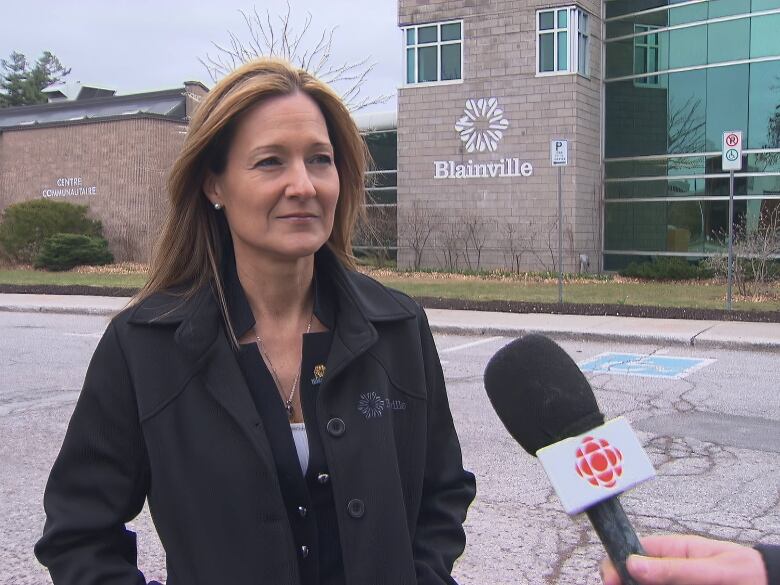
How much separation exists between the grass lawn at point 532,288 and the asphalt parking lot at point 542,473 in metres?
6.29

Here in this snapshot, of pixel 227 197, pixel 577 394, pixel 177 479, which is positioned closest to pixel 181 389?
pixel 177 479

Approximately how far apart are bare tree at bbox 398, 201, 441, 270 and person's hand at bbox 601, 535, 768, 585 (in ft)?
84.7

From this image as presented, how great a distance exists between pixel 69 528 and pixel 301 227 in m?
0.86

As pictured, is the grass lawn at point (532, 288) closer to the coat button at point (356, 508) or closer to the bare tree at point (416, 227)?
the bare tree at point (416, 227)

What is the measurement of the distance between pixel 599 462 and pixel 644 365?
9349 mm

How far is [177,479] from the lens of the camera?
1.87 metres

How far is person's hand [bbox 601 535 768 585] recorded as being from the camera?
1.17 meters

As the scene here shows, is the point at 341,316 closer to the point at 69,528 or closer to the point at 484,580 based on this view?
the point at 69,528

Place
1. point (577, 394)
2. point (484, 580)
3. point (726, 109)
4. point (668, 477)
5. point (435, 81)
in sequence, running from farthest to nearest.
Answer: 1. point (435, 81)
2. point (726, 109)
3. point (668, 477)
4. point (484, 580)
5. point (577, 394)

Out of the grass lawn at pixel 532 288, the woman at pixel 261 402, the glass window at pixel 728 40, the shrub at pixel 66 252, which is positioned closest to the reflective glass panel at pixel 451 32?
the glass window at pixel 728 40

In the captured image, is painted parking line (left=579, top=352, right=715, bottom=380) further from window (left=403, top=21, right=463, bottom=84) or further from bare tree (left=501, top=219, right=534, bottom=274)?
window (left=403, top=21, right=463, bottom=84)

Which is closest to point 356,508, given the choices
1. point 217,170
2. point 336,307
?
point 336,307

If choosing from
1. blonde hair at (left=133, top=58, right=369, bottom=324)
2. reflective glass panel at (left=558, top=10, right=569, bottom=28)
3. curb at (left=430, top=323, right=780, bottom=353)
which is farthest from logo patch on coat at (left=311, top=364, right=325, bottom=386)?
reflective glass panel at (left=558, top=10, right=569, bottom=28)

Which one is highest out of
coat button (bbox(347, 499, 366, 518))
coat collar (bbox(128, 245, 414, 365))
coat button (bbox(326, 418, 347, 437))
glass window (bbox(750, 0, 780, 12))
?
glass window (bbox(750, 0, 780, 12))
